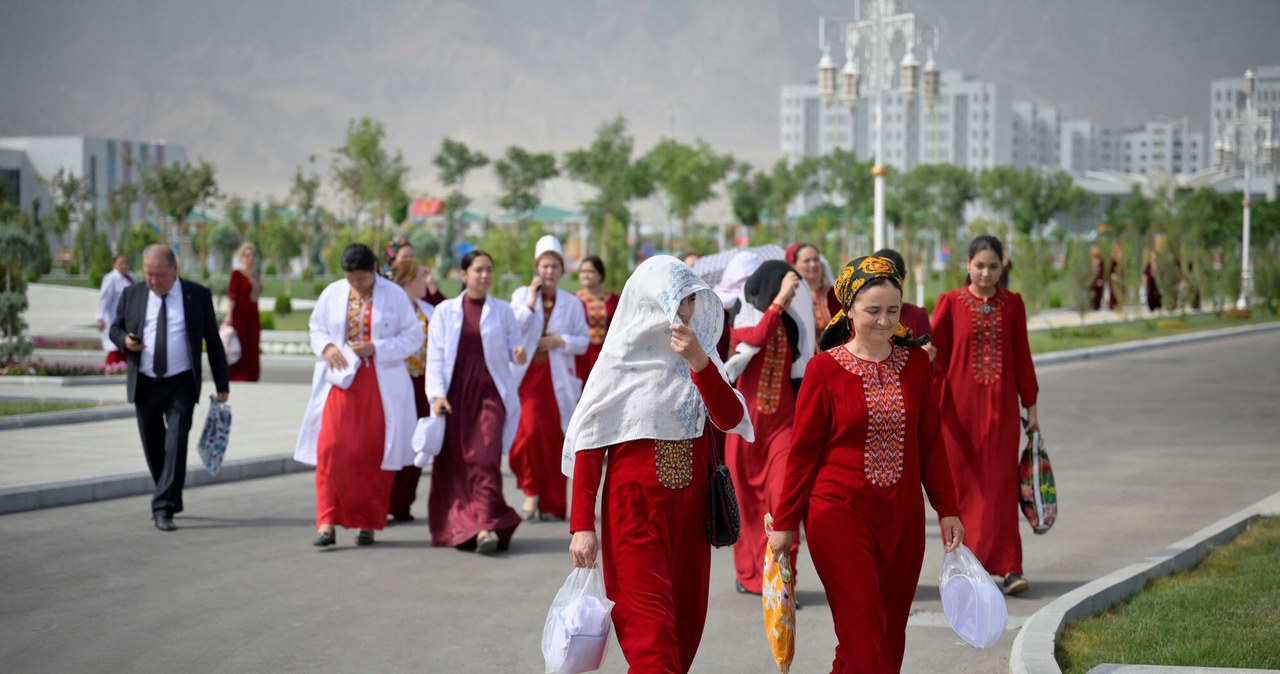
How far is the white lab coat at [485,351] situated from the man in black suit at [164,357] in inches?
63.1

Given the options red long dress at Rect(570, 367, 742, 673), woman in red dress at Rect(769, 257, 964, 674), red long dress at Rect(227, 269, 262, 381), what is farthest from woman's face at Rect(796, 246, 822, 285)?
red long dress at Rect(227, 269, 262, 381)

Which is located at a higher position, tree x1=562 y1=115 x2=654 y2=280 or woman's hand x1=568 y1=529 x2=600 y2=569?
tree x1=562 y1=115 x2=654 y2=280

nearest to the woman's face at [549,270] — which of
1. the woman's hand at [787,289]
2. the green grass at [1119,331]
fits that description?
the woman's hand at [787,289]

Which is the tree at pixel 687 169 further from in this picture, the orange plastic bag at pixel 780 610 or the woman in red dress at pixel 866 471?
the orange plastic bag at pixel 780 610

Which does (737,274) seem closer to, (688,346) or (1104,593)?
(1104,593)

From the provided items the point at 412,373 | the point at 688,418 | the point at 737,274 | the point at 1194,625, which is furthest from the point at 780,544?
the point at 412,373

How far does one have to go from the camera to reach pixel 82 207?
78062 millimetres

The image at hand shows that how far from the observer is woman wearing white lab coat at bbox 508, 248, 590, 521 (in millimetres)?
10164

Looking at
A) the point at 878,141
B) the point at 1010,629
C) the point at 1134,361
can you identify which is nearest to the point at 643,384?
the point at 1010,629

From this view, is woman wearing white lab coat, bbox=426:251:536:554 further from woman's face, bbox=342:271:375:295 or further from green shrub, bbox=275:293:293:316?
green shrub, bbox=275:293:293:316

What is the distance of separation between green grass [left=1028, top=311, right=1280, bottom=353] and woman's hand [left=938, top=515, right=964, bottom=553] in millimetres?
22549

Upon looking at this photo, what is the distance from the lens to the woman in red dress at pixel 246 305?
675 inches

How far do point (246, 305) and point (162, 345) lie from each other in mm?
8011

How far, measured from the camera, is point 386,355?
361 inches
